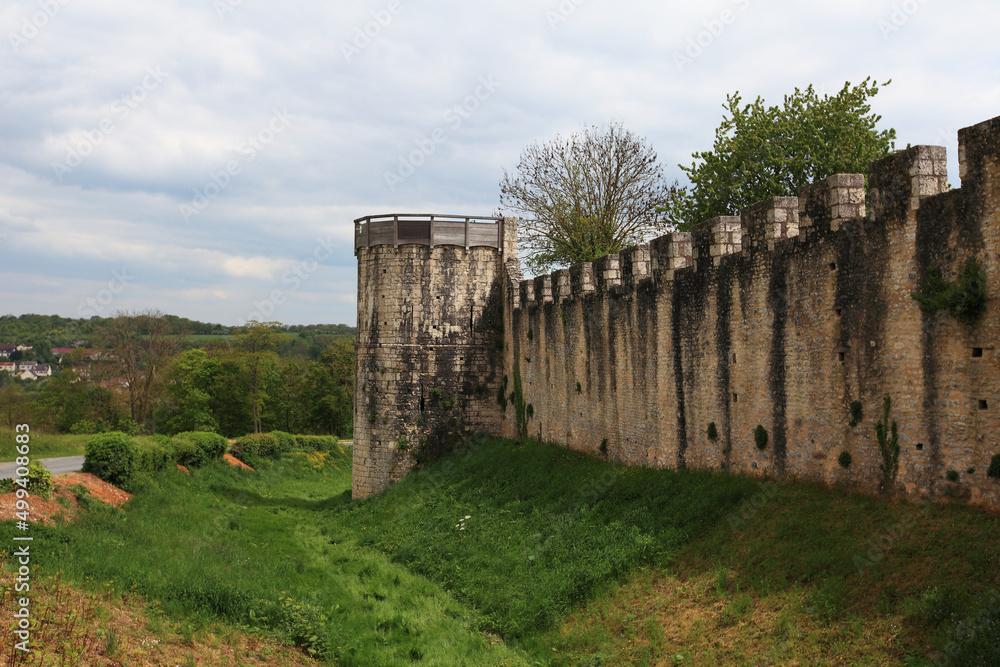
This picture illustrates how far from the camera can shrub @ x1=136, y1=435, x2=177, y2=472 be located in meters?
19.7

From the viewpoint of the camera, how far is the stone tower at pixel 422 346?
69.8ft

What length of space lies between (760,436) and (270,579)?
28.6 ft

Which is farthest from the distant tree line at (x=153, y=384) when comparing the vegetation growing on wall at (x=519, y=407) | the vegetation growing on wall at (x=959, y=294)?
the vegetation growing on wall at (x=959, y=294)

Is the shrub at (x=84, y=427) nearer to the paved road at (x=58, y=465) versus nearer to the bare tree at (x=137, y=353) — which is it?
the bare tree at (x=137, y=353)

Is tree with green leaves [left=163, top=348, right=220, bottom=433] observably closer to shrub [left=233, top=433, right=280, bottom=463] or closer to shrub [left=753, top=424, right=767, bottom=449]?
shrub [left=233, top=433, right=280, bottom=463]

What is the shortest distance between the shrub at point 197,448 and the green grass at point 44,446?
4.62 m

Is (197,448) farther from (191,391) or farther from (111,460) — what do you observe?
(191,391)

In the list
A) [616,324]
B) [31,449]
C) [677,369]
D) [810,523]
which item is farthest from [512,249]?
[31,449]

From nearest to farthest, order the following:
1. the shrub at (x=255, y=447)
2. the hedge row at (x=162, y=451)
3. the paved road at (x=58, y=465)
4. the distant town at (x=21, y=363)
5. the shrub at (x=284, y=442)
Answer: the paved road at (x=58, y=465)
the hedge row at (x=162, y=451)
the shrub at (x=255, y=447)
the shrub at (x=284, y=442)
the distant town at (x=21, y=363)

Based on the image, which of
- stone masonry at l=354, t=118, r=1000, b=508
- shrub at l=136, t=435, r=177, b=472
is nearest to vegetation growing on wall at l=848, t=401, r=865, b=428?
stone masonry at l=354, t=118, r=1000, b=508

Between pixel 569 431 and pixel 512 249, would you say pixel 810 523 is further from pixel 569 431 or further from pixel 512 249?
pixel 512 249

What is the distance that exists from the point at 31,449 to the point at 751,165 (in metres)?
27.8

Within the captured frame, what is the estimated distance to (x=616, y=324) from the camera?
15.5 meters

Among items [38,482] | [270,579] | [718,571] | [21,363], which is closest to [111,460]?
[38,482]
